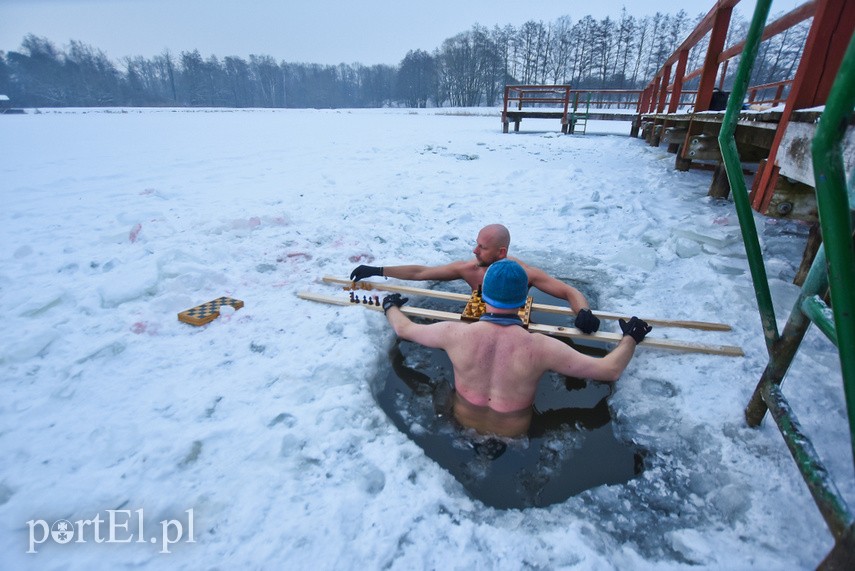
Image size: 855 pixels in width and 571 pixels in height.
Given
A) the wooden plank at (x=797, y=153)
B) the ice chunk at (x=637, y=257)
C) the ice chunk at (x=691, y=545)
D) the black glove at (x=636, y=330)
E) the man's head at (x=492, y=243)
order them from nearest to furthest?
the ice chunk at (x=691, y=545) < the wooden plank at (x=797, y=153) < the black glove at (x=636, y=330) < the man's head at (x=492, y=243) < the ice chunk at (x=637, y=257)

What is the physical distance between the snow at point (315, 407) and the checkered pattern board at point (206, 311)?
11 cm

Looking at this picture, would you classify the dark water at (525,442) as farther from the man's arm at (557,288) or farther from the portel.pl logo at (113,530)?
the portel.pl logo at (113,530)

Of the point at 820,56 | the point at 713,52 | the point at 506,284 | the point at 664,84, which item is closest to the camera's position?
the point at 506,284

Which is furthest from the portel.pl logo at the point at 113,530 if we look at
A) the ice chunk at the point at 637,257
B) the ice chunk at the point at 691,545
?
the ice chunk at the point at 637,257

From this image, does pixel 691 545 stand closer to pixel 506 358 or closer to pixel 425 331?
pixel 506 358

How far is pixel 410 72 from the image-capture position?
202 ft

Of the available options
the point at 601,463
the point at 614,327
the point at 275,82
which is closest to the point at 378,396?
the point at 601,463

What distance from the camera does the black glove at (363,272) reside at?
3682 mm

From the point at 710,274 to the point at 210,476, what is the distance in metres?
3.98

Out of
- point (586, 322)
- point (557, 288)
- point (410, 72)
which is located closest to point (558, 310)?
point (557, 288)

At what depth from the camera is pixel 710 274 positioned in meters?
3.59

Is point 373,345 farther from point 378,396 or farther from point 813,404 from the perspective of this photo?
point 813,404

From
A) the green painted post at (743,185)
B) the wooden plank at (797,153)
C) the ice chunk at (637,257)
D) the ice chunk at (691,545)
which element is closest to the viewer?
the ice chunk at (691,545)

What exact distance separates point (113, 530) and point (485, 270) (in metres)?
2.81
